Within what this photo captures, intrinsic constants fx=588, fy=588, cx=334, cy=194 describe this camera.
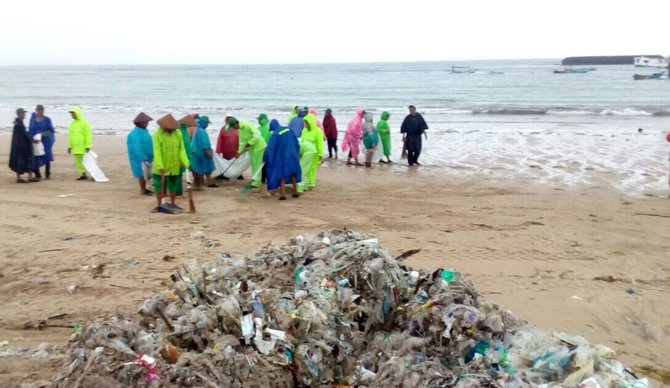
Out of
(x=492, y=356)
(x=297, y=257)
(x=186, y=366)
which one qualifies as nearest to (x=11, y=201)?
(x=297, y=257)

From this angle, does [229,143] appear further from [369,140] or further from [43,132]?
[369,140]

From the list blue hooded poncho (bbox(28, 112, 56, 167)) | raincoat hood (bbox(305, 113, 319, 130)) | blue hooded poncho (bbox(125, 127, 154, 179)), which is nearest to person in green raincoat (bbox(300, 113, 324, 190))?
raincoat hood (bbox(305, 113, 319, 130))

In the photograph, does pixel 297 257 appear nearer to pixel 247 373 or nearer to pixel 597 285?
pixel 247 373

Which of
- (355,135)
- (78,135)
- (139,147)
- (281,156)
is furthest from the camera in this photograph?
(355,135)

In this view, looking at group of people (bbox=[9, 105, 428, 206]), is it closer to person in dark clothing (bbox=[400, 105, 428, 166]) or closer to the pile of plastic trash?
person in dark clothing (bbox=[400, 105, 428, 166])

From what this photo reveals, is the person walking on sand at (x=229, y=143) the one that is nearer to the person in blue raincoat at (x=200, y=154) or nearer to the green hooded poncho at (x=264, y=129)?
the green hooded poncho at (x=264, y=129)

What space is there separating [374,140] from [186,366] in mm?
10506

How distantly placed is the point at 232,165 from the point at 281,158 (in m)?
1.87

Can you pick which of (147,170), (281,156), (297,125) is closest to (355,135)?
(297,125)

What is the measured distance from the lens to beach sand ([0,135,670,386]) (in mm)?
5023

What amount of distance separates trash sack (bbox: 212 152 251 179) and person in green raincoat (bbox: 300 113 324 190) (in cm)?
112

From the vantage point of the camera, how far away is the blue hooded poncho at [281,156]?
30.4 ft

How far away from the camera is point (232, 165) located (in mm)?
10797

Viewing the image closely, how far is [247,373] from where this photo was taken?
10.7 ft
